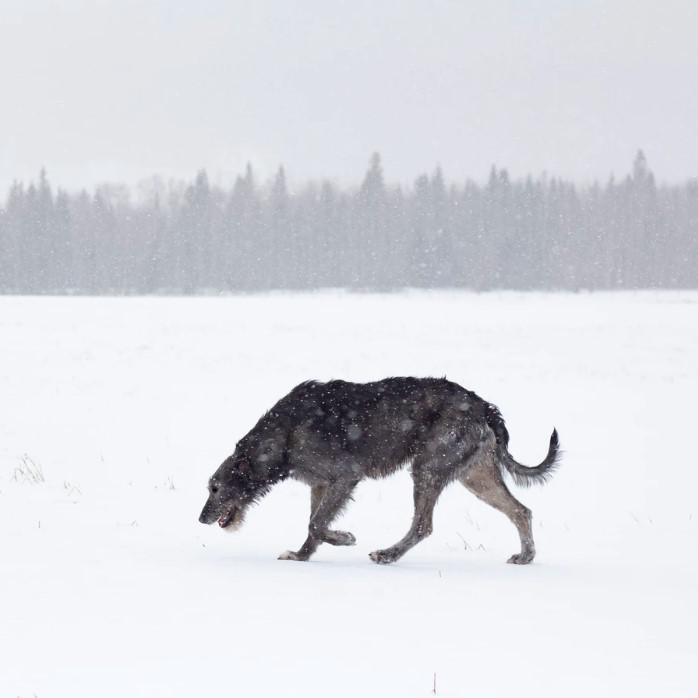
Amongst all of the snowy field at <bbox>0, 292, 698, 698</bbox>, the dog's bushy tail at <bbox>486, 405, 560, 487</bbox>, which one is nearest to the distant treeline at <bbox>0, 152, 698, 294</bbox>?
the snowy field at <bbox>0, 292, 698, 698</bbox>

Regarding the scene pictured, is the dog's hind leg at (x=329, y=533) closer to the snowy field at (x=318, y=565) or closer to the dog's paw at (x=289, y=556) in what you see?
the snowy field at (x=318, y=565)

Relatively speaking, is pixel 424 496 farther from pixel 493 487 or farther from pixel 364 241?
pixel 364 241

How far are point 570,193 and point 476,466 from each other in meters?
117

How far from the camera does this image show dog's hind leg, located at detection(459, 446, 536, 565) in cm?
683

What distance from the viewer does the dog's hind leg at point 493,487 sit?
6832 mm

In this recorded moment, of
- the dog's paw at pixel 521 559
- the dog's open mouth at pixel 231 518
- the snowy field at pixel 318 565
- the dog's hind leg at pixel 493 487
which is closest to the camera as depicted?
the snowy field at pixel 318 565

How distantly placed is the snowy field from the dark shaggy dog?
1.17ft

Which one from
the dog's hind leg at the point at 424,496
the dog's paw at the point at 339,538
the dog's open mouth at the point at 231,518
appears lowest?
the dog's paw at the point at 339,538

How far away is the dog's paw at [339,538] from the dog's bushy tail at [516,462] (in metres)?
1.35

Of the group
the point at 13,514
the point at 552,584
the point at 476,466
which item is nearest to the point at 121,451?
the point at 13,514

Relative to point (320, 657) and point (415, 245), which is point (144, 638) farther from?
point (415, 245)

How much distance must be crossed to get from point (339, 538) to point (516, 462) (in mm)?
1514

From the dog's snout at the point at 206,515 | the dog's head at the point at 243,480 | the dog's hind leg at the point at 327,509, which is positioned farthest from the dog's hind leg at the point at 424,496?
the dog's snout at the point at 206,515

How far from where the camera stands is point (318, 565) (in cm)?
631
